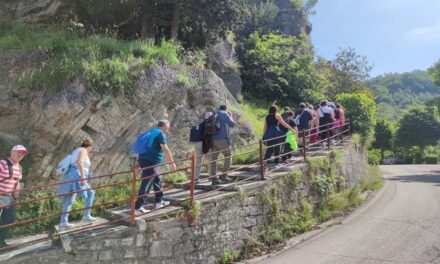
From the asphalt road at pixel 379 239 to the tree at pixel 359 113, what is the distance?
219 inches

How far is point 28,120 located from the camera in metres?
9.38

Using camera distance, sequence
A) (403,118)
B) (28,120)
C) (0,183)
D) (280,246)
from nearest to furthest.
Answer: (0,183) → (280,246) → (28,120) → (403,118)

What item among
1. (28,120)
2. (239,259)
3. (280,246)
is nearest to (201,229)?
(239,259)

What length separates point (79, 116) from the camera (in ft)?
30.7

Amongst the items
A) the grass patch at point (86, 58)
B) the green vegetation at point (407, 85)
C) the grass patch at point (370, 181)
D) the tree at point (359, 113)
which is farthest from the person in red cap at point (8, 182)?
the green vegetation at point (407, 85)

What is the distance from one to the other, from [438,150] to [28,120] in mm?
54997

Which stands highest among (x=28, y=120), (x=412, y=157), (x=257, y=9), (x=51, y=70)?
(x=257, y=9)

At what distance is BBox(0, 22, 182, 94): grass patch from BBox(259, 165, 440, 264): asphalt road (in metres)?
5.91

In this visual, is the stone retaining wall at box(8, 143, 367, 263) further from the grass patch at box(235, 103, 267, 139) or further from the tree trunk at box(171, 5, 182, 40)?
the tree trunk at box(171, 5, 182, 40)

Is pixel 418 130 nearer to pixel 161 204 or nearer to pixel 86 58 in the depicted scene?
pixel 86 58

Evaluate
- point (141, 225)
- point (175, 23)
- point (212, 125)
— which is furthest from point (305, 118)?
point (141, 225)

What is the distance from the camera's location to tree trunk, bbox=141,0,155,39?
43.5 feet

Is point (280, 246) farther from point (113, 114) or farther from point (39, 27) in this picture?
point (39, 27)

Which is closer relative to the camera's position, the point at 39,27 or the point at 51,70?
the point at 51,70
